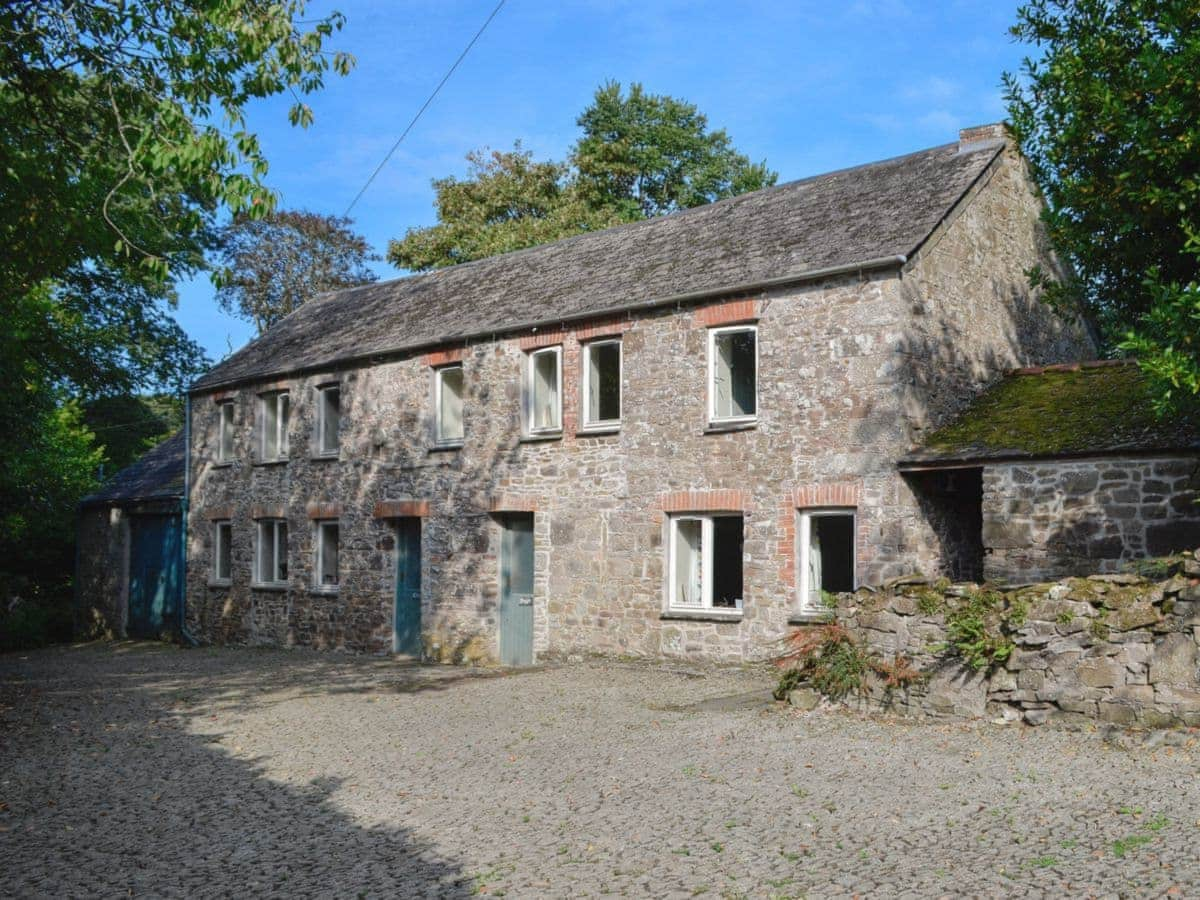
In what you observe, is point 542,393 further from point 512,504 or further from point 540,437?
point 512,504

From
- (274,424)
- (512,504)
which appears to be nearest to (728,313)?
(512,504)

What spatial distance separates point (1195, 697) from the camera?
9.22 meters

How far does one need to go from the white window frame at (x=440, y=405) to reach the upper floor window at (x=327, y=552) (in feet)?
11.2

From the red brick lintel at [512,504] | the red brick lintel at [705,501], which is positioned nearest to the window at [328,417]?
the red brick lintel at [512,504]

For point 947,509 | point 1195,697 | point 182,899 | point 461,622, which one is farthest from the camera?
point 461,622

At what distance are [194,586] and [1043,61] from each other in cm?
2005

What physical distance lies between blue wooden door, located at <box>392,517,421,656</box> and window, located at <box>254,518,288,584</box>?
3.84m

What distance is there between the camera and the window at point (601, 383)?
17344 millimetres

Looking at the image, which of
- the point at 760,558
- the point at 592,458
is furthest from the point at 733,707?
the point at 592,458

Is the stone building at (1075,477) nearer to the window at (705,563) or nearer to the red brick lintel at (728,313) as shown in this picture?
the window at (705,563)

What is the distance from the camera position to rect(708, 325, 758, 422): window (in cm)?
1586

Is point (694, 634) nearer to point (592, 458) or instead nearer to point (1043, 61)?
point (592, 458)

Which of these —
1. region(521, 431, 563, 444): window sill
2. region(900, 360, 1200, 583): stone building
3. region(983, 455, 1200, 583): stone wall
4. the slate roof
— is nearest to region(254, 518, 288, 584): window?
the slate roof

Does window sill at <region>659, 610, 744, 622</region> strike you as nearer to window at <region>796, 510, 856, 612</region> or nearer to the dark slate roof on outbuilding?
window at <region>796, 510, 856, 612</region>
